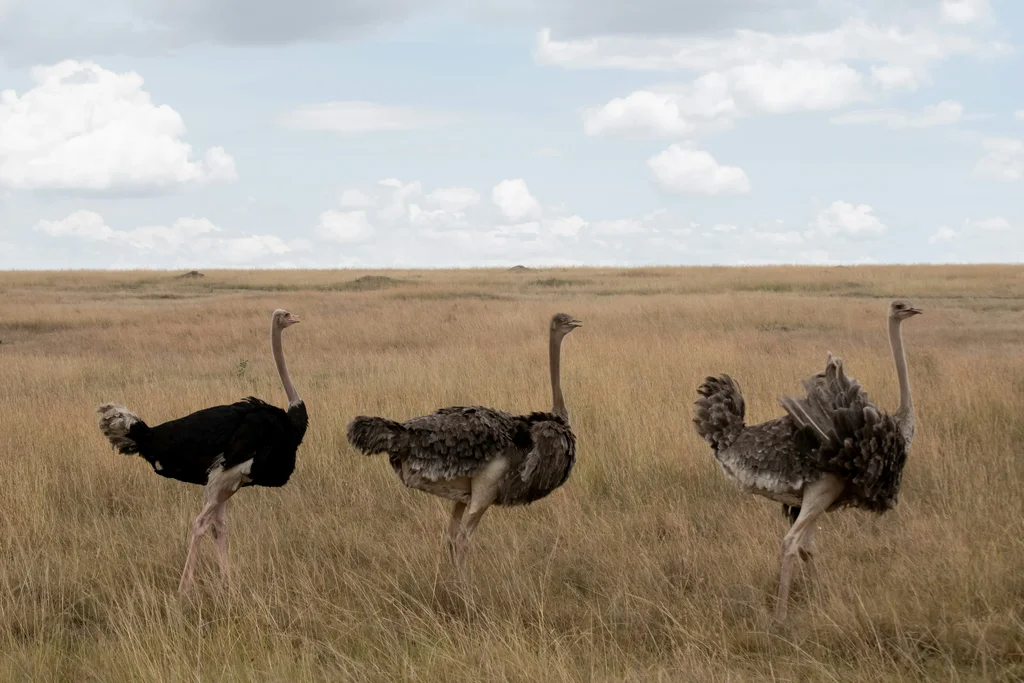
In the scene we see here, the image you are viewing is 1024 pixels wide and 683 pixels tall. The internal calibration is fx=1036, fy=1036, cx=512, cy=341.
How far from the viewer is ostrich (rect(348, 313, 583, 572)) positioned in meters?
4.99

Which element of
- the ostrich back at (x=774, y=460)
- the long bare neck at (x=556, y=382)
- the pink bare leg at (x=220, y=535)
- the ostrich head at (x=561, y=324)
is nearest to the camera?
the ostrich back at (x=774, y=460)

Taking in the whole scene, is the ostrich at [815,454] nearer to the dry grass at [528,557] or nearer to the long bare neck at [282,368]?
the dry grass at [528,557]

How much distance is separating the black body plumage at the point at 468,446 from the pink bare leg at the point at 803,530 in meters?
1.20

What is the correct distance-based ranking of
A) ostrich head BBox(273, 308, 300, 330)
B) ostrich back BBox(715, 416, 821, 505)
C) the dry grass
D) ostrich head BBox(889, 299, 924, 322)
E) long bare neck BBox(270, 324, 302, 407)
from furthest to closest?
1. ostrich head BBox(273, 308, 300, 330)
2. ostrich head BBox(889, 299, 924, 322)
3. long bare neck BBox(270, 324, 302, 407)
4. ostrich back BBox(715, 416, 821, 505)
5. the dry grass

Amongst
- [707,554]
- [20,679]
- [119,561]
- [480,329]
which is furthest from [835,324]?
[20,679]

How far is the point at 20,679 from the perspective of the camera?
4.33 metres

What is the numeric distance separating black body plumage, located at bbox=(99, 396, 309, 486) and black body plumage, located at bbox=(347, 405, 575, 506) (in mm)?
691

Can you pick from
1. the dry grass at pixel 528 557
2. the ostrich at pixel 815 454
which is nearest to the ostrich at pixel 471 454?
the dry grass at pixel 528 557

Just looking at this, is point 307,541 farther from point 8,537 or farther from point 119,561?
point 8,537

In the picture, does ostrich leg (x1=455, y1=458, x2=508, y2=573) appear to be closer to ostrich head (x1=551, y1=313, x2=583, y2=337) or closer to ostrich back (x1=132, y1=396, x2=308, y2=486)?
ostrich back (x1=132, y1=396, x2=308, y2=486)

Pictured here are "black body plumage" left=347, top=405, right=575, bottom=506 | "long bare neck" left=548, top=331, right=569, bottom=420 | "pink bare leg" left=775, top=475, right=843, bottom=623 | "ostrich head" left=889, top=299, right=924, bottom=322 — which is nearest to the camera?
"pink bare leg" left=775, top=475, right=843, bottom=623

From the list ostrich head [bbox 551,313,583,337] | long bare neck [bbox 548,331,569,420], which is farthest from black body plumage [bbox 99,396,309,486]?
ostrich head [bbox 551,313,583,337]

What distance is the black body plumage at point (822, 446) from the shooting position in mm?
4758

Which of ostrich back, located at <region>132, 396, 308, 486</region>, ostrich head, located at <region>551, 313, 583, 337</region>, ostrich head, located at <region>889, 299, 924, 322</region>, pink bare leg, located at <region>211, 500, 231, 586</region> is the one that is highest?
ostrich head, located at <region>551, 313, 583, 337</region>
